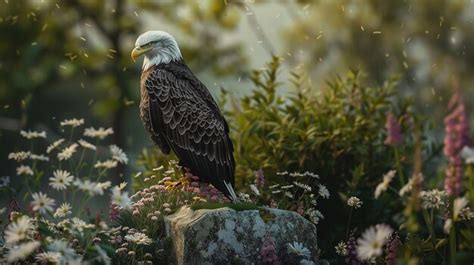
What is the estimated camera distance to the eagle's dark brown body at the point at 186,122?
23.3ft

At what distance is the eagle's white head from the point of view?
7230 millimetres

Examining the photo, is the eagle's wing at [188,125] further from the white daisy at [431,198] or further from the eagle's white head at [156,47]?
the white daisy at [431,198]

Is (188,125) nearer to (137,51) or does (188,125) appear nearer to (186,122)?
(186,122)

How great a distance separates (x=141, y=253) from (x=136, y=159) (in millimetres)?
3789

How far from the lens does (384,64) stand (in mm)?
16031

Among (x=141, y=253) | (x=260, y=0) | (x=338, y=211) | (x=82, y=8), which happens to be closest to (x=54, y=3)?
(x=82, y=8)

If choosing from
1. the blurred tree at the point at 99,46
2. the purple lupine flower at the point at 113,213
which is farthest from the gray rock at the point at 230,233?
the blurred tree at the point at 99,46

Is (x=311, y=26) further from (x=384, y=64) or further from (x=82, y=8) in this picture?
(x=82, y=8)

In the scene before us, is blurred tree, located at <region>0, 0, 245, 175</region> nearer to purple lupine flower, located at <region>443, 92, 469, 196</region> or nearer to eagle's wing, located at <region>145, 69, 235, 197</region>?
eagle's wing, located at <region>145, 69, 235, 197</region>

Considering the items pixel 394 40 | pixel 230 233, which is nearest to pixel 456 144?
pixel 230 233

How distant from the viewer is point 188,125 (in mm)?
7141

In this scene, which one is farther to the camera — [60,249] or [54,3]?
[54,3]

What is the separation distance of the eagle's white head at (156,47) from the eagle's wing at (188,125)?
0.61ft

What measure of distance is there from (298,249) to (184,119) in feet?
5.84
